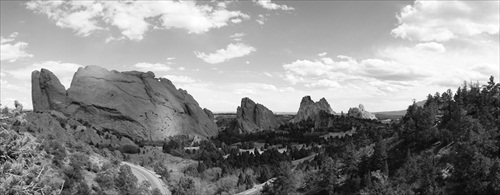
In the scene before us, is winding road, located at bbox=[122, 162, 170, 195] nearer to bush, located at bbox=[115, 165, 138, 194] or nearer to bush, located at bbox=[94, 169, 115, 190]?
bush, located at bbox=[115, 165, 138, 194]

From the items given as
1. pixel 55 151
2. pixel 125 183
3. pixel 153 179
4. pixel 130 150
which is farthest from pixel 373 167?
pixel 130 150

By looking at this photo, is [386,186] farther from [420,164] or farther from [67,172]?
[67,172]

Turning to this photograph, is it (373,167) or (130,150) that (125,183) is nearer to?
(373,167)

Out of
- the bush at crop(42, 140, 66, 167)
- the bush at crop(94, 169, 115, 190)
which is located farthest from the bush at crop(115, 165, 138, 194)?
the bush at crop(42, 140, 66, 167)

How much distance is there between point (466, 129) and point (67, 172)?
348 ft

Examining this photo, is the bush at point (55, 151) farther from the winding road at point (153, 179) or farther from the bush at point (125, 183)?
the winding road at point (153, 179)

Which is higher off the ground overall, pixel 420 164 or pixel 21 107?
pixel 21 107

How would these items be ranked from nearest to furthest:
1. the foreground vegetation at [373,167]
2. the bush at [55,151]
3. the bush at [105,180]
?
the foreground vegetation at [373,167]
the bush at [55,151]
the bush at [105,180]

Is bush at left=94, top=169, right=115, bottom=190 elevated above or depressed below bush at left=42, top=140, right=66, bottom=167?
below

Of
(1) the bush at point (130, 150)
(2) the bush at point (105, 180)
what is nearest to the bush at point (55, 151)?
(2) the bush at point (105, 180)

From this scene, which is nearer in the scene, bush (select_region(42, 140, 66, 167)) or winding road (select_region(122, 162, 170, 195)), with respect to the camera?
bush (select_region(42, 140, 66, 167))

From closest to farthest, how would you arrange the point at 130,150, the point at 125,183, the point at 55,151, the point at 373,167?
the point at 55,151 < the point at 125,183 < the point at 373,167 < the point at 130,150

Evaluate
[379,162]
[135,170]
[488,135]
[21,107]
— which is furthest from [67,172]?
[488,135]

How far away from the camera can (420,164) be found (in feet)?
322
